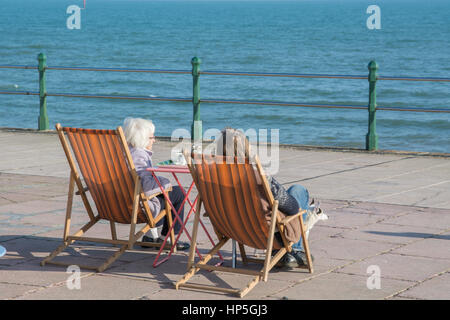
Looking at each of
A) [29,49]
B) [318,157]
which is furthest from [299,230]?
[29,49]

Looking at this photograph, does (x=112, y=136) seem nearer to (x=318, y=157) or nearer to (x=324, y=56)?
(x=318, y=157)

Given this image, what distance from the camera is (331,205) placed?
7.82 m

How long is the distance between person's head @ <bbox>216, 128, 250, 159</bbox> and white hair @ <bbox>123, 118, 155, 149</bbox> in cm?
96

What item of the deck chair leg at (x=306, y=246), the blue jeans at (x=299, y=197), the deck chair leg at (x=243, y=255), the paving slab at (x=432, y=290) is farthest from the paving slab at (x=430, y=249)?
the deck chair leg at (x=243, y=255)

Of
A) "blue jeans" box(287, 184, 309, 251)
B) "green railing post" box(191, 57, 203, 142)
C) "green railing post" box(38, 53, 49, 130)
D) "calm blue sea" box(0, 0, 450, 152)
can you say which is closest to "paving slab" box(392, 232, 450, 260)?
"blue jeans" box(287, 184, 309, 251)

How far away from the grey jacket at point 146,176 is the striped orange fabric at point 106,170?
5.4 inches

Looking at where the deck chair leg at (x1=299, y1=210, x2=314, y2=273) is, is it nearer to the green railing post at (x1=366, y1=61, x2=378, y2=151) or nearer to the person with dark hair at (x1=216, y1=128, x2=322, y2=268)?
the person with dark hair at (x1=216, y1=128, x2=322, y2=268)

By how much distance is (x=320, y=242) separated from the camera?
6438mm

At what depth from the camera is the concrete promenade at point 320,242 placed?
5.21 metres

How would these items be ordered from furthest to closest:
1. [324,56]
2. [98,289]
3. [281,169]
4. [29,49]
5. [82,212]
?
[29,49], [324,56], [281,169], [82,212], [98,289]

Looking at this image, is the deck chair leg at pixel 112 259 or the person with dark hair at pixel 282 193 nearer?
the person with dark hair at pixel 282 193

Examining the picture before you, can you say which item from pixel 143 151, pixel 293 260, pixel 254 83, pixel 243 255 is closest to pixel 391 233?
pixel 293 260

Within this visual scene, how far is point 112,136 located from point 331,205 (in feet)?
9.15

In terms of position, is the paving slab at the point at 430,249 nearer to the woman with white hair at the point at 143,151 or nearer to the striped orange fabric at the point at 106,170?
the woman with white hair at the point at 143,151
